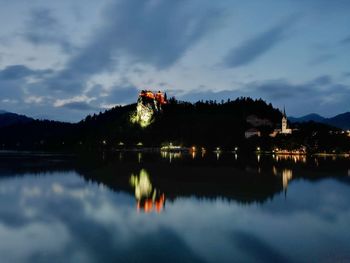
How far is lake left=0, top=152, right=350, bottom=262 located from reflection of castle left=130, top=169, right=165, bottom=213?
0.27 ft

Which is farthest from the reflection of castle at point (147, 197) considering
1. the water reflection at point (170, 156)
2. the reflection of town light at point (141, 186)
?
the water reflection at point (170, 156)

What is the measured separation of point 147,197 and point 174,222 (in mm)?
9784

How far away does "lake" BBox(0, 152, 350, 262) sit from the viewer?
16859 millimetres

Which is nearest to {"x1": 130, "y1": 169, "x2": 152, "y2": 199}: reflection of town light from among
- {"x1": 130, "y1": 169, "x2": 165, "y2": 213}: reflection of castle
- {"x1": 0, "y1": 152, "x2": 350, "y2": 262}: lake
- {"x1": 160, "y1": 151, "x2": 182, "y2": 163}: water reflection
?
{"x1": 130, "y1": 169, "x2": 165, "y2": 213}: reflection of castle

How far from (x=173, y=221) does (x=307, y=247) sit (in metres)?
8.49

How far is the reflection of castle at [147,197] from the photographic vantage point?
28434mm

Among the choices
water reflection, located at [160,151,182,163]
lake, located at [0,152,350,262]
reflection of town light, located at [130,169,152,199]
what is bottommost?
lake, located at [0,152,350,262]

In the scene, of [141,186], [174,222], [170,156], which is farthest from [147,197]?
[170,156]

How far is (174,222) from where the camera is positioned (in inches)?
925

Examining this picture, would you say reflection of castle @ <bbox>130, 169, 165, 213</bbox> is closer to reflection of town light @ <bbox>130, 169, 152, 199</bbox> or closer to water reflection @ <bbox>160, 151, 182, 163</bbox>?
reflection of town light @ <bbox>130, 169, 152, 199</bbox>

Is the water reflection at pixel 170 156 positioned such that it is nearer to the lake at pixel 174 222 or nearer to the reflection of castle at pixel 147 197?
the reflection of castle at pixel 147 197

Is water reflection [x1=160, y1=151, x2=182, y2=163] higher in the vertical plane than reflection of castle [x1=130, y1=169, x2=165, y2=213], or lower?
higher

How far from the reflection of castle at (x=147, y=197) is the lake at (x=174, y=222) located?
0.27 ft

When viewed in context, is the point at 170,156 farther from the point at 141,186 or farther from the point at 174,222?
the point at 174,222
